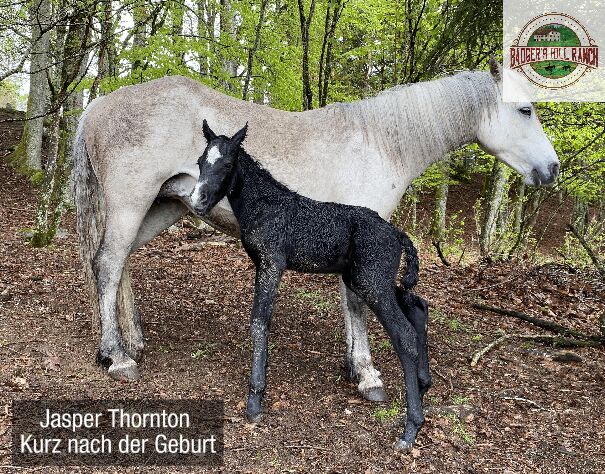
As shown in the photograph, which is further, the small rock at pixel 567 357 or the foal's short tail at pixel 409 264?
the small rock at pixel 567 357

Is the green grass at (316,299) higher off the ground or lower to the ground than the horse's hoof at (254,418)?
higher

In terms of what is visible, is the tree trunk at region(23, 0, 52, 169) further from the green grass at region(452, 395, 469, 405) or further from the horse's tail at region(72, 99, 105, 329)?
the green grass at region(452, 395, 469, 405)

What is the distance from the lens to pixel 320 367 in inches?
207

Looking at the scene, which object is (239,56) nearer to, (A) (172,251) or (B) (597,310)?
(A) (172,251)

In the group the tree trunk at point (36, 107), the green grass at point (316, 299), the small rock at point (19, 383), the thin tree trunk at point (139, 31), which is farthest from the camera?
the tree trunk at point (36, 107)

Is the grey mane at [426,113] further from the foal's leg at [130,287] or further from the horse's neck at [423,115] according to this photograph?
the foal's leg at [130,287]

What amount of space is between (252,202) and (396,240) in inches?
42.2

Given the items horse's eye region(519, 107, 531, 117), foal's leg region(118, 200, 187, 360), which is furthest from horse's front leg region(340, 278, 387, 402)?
horse's eye region(519, 107, 531, 117)

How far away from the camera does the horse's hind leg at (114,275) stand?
4.65 meters

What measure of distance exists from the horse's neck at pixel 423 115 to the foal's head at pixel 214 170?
1544 mm

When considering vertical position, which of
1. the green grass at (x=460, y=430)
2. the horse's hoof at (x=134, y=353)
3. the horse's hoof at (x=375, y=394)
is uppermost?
→ the horse's hoof at (x=134, y=353)

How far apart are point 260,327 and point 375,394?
4.08ft

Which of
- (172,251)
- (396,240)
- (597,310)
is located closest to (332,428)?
(396,240)

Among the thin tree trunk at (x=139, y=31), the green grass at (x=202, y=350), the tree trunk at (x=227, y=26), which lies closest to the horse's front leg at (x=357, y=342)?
the green grass at (x=202, y=350)
